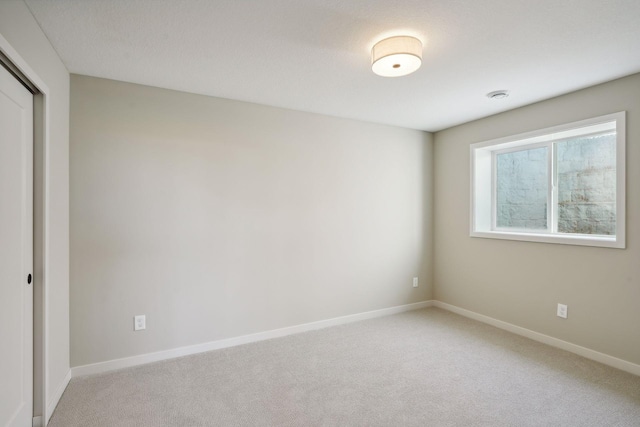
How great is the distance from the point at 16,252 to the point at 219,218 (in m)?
1.49

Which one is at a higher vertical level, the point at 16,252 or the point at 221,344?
the point at 16,252

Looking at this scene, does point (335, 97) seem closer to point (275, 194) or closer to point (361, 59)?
point (361, 59)

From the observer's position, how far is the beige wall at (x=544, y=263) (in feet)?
8.41

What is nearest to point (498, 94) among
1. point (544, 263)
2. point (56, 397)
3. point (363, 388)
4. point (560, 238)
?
point (560, 238)

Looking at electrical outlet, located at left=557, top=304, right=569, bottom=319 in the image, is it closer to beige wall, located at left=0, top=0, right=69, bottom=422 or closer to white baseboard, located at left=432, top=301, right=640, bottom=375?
white baseboard, located at left=432, top=301, right=640, bottom=375

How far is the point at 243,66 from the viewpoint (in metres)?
2.40

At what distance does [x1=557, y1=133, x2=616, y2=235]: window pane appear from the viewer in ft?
9.34

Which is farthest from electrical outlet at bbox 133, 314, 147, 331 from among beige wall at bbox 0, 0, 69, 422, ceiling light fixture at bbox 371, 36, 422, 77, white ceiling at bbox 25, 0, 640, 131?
ceiling light fixture at bbox 371, 36, 422, 77

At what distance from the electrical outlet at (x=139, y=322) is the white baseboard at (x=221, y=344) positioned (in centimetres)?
24

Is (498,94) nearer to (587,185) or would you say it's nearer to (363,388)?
(587,185)

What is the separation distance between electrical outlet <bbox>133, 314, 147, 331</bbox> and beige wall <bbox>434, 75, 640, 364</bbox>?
3.52 meters

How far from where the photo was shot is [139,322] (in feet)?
8.84

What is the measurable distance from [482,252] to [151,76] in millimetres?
3834

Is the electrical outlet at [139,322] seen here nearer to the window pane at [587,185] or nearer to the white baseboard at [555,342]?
the white baseboard at [555,342]
